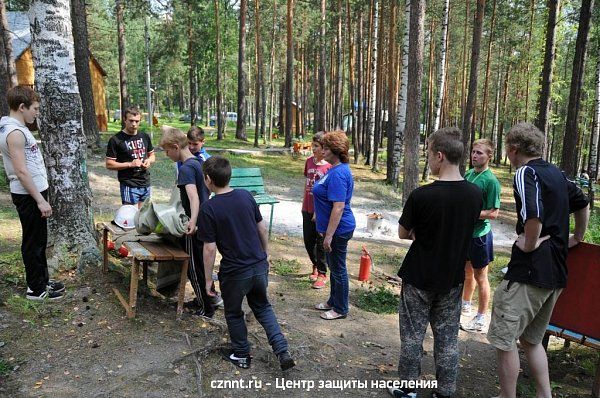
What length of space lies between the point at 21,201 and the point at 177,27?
28.5m

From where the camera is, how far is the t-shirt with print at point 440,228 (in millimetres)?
3051

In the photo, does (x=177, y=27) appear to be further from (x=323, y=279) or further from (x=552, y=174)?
(x=552, y=174)

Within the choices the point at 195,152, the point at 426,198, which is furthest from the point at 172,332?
the point at 426,198

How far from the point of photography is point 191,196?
4062 mm

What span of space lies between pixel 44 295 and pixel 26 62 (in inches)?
937

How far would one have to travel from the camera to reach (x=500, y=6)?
2581 cm

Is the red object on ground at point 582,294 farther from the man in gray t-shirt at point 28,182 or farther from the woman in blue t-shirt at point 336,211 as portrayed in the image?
the man in gray t-shirt at point 28,182

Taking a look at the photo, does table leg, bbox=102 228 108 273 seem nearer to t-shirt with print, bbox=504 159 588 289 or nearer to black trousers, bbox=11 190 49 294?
black trousers, bbox=11 190 49 294

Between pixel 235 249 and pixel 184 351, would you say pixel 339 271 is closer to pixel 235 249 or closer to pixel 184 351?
pixel 235 249

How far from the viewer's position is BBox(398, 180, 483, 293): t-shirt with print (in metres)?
3.05

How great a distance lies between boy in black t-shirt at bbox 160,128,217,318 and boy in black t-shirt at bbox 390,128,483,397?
1870 mm

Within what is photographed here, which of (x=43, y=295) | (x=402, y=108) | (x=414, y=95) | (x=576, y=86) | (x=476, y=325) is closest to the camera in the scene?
(x=43, y=295)

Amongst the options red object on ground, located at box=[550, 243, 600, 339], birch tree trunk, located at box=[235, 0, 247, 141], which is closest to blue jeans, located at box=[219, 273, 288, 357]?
red object on ground, located at box=[550, 243, 600, 339]

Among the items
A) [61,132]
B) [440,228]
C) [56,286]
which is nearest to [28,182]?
[61,132]
